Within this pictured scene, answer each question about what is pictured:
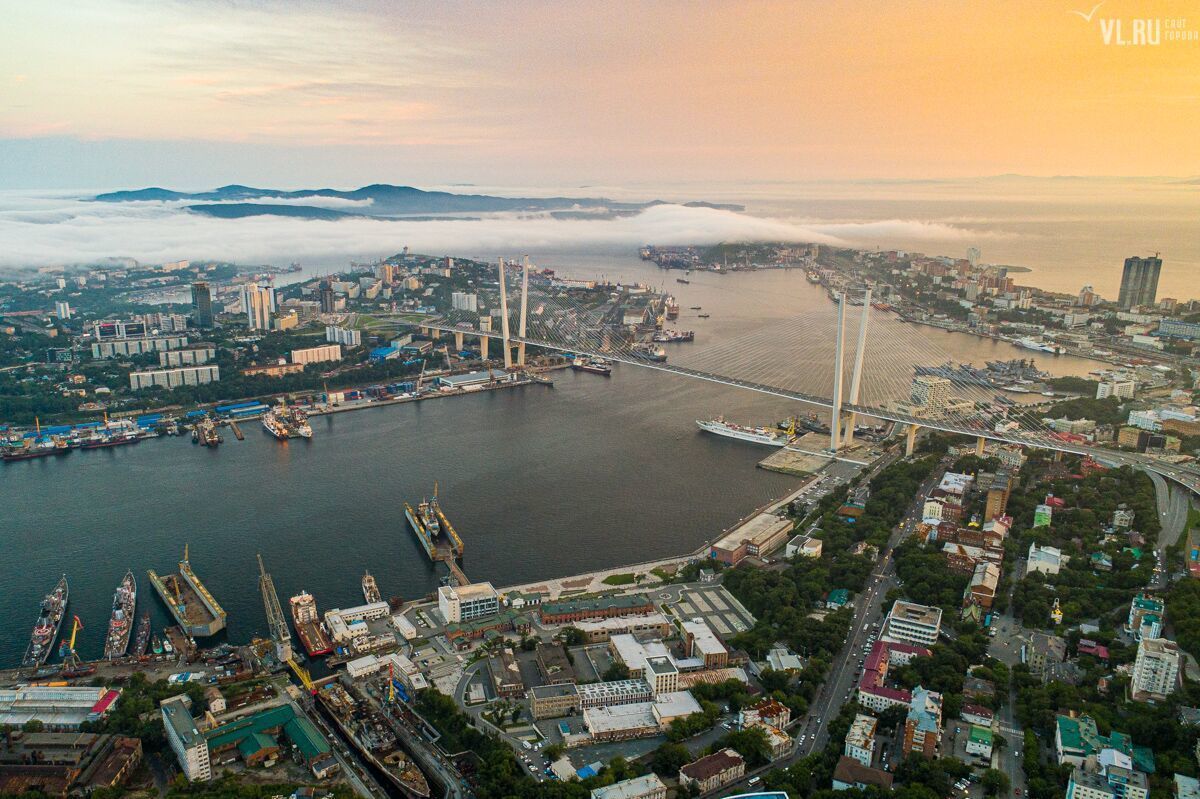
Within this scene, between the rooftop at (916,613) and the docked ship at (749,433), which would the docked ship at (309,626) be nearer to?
the rooftop at (916,613)

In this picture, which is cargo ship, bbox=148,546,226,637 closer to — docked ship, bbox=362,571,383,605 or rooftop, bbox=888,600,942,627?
docked ship, bbox=362,571,383,605

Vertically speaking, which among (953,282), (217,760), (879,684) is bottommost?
(217,760)

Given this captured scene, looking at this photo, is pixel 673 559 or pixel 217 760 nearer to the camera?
pixel 217 760

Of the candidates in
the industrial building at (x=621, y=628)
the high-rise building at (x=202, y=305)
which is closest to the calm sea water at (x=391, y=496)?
the industrial building at (x=621, y=628)

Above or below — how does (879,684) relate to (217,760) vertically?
above

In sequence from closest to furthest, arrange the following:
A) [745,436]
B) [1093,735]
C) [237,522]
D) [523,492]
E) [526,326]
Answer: [1093,735]
[237,522]
[523,492]
[745,436]
[526,326]

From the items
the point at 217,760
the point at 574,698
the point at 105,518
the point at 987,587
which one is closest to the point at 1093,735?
the point at 987,587

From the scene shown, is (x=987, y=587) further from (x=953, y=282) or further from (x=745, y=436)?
(x=953, y=282)

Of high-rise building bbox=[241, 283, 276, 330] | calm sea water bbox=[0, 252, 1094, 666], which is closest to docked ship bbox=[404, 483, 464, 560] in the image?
calm sea water bbox=[0, 252, 1094, 666]
